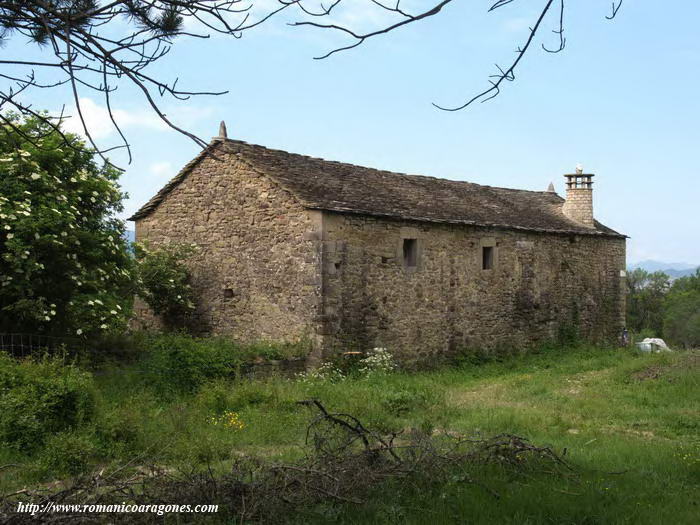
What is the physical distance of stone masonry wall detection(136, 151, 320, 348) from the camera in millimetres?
15555

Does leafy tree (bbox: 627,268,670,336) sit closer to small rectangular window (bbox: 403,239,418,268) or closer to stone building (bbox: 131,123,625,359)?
stone building (bbox: 131,123,625,359)

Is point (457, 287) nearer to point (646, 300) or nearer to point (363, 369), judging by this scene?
point (363, 369)

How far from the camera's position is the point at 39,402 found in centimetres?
884

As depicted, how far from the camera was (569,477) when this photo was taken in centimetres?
711

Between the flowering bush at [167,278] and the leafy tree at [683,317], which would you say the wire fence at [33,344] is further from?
the leafy tree at [683,317]

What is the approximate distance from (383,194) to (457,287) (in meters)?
3.08

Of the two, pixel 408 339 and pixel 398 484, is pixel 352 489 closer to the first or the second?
pixel 398 484

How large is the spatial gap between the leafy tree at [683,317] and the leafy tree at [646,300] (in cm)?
122

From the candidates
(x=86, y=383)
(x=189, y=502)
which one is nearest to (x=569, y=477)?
(x=189, y=502)

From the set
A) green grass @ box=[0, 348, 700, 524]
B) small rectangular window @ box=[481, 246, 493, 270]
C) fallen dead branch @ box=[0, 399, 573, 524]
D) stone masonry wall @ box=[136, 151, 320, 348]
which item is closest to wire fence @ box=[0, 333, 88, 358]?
green grass @ box=[0, 348, 700, 524]

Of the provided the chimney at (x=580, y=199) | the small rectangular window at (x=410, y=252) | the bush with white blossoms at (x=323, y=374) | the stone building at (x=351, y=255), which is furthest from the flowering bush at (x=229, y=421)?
the chimney at (x=580, y=199)

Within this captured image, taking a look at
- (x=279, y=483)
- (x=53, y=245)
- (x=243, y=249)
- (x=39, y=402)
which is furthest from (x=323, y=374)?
(x=279, y=483)

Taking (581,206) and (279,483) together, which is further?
(581,206)

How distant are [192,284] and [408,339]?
218 inches
